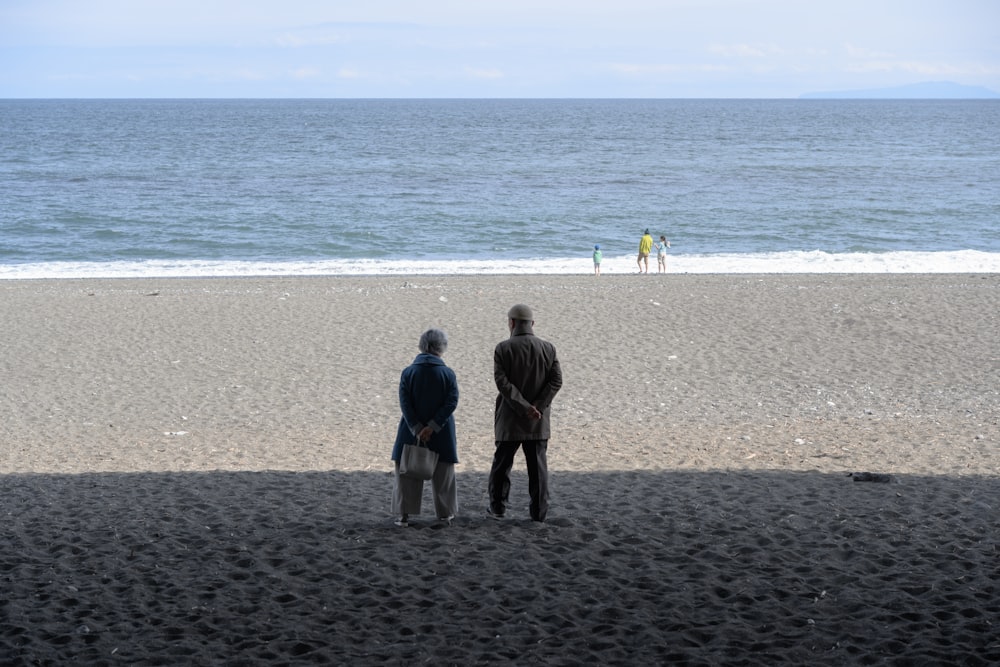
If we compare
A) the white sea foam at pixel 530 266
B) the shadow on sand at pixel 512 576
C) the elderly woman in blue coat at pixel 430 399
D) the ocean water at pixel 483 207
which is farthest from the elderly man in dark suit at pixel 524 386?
the ocean water at pixel 483 207

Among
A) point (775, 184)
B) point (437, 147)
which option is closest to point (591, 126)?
point (437, 147)

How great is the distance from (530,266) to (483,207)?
42.4 feet

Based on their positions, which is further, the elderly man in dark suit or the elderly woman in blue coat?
the elderly man in dark suit

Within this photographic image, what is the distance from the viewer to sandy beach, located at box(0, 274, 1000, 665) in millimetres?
5047

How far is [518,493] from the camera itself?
808cm

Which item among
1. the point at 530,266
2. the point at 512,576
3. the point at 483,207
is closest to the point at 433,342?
the point at 512,576

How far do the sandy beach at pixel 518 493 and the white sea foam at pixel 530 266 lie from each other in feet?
29.0

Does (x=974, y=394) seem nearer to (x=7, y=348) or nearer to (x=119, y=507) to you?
(x=119, y=507)

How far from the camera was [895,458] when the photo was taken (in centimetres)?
923

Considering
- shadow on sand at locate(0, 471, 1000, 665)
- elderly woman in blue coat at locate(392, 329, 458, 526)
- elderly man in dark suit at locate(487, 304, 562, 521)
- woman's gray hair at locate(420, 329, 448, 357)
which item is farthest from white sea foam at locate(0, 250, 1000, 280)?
woman's gray hair at locate(420, 329, 448, 357)

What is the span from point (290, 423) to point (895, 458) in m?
6.46

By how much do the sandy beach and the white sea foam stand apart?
8834mm

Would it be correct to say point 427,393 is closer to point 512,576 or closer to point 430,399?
point 430,399

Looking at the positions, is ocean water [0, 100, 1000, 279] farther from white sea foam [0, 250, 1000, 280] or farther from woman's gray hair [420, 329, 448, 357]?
woman's gray hair [420, 329, 448, 357]
